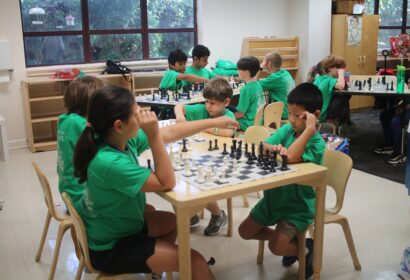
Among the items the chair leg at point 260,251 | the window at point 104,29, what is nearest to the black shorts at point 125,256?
the chair leg at point 260,251

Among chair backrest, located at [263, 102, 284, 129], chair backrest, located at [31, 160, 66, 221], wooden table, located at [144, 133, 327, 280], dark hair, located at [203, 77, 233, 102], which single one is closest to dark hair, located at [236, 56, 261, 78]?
chair backrest, located at [263, 102, 284, 129]

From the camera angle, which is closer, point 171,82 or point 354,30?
point 171,82

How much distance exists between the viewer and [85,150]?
1.96m

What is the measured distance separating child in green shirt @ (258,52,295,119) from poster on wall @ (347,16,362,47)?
302 cm

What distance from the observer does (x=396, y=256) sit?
3064 millimetres

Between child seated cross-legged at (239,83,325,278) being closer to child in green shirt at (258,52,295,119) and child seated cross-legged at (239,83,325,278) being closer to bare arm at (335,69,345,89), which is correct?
child in green shirt at (258,52,295,119)

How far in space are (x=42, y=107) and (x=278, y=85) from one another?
3449 millimetres

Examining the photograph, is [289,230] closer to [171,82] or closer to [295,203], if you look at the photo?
[295,203]

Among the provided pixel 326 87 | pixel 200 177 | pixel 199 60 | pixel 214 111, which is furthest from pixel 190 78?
pixel 200 177

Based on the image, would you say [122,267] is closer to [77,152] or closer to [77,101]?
[77,152]

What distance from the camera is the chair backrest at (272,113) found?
4566mm

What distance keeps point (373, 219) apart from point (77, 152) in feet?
8.68

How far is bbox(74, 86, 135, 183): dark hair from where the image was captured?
1947mm

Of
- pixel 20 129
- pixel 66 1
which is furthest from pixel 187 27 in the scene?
pixel 20 129
